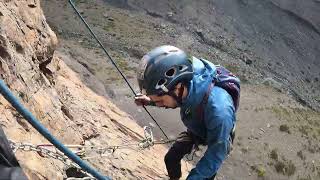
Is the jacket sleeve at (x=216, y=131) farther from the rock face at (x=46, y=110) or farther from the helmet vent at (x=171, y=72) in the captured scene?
the rock face at (x=46, y=110)

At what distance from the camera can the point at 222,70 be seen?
4832 millimetres

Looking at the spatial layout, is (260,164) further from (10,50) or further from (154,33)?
(154,33)

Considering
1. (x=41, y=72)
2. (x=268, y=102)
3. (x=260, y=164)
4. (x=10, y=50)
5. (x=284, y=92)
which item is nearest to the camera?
(x=10, y=50)

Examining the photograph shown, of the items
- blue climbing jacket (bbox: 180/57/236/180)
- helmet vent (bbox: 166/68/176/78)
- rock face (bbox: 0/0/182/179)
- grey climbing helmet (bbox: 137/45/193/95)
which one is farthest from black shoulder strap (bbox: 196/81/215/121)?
rock face (bbox: 0/0/182/179)

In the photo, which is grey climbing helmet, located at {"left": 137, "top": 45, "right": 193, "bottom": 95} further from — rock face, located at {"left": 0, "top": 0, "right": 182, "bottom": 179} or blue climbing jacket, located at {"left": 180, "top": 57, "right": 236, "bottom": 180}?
rock face, located at {"left": 0, "top": 0, "right": 182, "bottom": 179}

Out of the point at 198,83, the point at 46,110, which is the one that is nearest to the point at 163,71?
the point at 198,83

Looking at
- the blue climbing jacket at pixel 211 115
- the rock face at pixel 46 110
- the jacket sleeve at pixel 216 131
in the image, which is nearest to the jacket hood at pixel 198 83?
the blue climbing jacket at pixel 211 115

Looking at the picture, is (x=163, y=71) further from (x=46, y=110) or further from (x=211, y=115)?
(x=46, y=110)

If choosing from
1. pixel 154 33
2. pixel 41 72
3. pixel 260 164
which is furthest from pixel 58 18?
pixel 41 72

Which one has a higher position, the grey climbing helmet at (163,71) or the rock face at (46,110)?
the grey climbing helmet at (163,71)

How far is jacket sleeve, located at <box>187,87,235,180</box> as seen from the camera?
13.8 ft

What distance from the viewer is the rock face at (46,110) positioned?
4.88 metres

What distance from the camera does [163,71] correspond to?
4.28m

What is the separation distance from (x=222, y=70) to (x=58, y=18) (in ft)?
92.7
